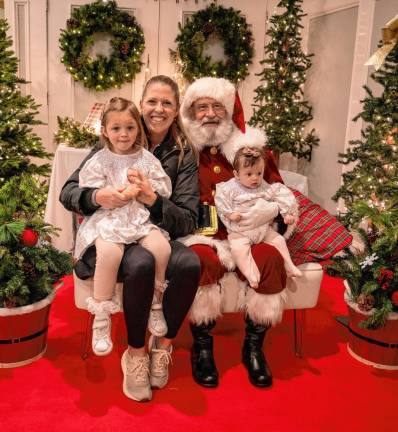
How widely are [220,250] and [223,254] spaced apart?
28 millimetres

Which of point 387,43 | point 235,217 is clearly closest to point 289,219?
point 235,217

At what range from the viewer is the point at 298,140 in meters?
5.16

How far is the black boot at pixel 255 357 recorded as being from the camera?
7.48 ft

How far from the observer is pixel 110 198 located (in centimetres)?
211

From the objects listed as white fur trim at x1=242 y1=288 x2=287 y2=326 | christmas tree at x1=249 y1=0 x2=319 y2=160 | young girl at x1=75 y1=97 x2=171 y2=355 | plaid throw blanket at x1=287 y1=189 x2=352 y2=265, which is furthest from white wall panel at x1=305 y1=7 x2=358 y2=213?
young girl at x1=75 y1=97 x2=171 y2=355

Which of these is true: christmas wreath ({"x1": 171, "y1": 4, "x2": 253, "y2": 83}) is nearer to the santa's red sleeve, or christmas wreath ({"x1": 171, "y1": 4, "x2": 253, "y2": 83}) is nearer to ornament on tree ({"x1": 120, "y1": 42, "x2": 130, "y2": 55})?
ornament on tree ({"x1": 120, "y1": 42, "x2": 130, "y2": 55})

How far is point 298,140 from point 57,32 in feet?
9.60

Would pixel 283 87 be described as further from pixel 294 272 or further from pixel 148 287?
pixel 148 287

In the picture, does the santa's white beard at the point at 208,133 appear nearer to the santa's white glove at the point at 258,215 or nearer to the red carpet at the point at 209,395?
the santa's white glove at the point at 258,215

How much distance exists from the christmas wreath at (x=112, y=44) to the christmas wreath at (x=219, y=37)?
0.50m

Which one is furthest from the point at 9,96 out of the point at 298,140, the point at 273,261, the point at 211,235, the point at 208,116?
the point at 298,140

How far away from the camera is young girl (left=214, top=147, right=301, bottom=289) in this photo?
7.64 ft

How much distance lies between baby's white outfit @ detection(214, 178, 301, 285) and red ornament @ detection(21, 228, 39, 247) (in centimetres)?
89

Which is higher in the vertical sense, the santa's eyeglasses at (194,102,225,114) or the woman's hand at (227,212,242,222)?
the santa's eyeglasses at (194,102,225,114)
